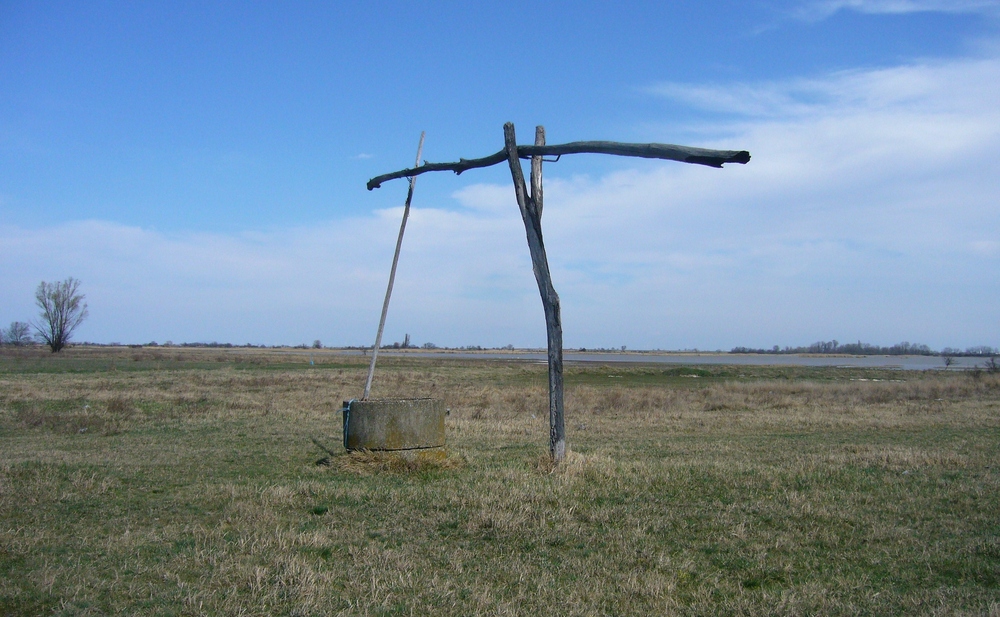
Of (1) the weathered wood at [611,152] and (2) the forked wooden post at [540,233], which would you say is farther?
(2) the forked wooden post at [540,233]

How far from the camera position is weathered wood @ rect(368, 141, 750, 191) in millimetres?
7734

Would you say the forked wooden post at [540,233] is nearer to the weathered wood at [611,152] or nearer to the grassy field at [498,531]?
the weathered wood at [611,152]

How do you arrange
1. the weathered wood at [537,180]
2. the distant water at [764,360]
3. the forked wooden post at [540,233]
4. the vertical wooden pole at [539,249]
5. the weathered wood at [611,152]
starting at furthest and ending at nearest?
the distant water at [764,360] → the weathered wood at [537,180] → the vertical wooden pole at [539,249] → the forked wooden post at [540,233] → the weathered wood at [611,152]

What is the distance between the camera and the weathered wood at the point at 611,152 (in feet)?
25.4

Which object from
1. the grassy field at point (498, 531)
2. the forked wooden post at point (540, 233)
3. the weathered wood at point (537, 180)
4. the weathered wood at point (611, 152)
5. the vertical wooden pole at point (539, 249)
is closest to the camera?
the grassy field at point (498, 531)

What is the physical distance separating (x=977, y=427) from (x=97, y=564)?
1897 cm

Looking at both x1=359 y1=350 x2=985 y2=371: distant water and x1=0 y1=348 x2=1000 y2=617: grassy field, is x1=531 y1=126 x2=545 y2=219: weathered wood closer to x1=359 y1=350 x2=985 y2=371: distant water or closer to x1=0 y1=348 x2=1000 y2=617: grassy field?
x1=0 y1=348 x2=1000 y2=617: grassy field

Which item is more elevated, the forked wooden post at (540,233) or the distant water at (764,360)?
the forked wooden post at (540,233)

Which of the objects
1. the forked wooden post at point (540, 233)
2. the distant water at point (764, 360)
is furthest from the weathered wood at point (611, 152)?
the distant water at point (764, 360)

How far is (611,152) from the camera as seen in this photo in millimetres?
8953

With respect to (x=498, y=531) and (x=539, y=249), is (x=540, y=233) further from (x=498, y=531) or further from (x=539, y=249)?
(x=498, y=531)

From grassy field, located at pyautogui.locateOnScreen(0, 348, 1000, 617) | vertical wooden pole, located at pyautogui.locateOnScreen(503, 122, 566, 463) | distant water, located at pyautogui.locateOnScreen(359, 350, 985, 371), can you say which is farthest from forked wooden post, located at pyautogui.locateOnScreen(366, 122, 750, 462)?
distant water, located at pyautogui.locateOnScreen(359, 350, 985, 371)

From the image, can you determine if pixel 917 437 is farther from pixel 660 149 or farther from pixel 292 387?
pixel 292 387

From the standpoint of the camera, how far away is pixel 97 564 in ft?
18.8
